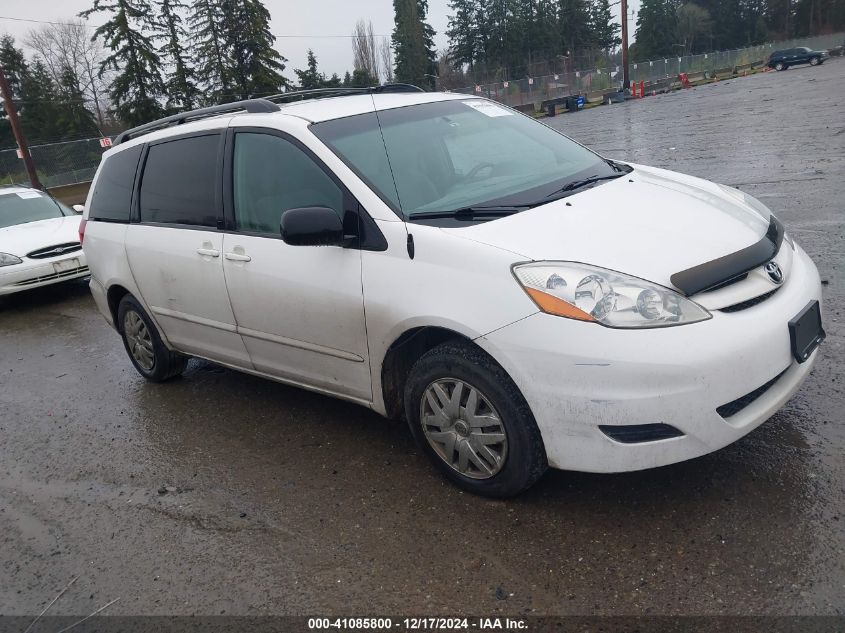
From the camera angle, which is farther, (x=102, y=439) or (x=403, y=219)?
(x=102, y=439)

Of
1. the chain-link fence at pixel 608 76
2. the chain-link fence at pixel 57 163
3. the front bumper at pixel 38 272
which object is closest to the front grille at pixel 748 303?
the front bumper at pixel 38 272

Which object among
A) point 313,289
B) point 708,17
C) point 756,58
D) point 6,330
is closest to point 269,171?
point 313,289

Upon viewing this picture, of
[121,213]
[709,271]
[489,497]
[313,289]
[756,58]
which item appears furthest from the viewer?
[756,58]

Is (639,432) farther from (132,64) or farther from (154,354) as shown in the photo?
(132,64)

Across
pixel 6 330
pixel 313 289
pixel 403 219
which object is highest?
pixel 403 219

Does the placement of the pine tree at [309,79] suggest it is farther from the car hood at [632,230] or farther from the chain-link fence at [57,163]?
the car hood at [632,230]

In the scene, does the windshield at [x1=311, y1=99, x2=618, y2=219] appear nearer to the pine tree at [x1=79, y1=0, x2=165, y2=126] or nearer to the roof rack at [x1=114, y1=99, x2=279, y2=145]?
the roof rack at [x1=114, y1=99, x2=279, y2=145]

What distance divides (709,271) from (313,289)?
187 cm

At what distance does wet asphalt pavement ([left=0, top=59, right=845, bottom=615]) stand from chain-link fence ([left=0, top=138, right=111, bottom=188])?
83.0 ft

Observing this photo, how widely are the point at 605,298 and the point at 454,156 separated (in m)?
1.55

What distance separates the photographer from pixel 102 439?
466 cm

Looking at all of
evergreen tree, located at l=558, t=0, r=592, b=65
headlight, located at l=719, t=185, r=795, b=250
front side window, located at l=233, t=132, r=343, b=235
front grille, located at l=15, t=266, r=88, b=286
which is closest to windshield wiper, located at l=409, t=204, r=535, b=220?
front side window, located at l=233, t=132, r=343, b=235

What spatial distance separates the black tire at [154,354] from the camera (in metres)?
5.25

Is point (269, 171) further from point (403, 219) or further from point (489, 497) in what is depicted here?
point (489, 497)
